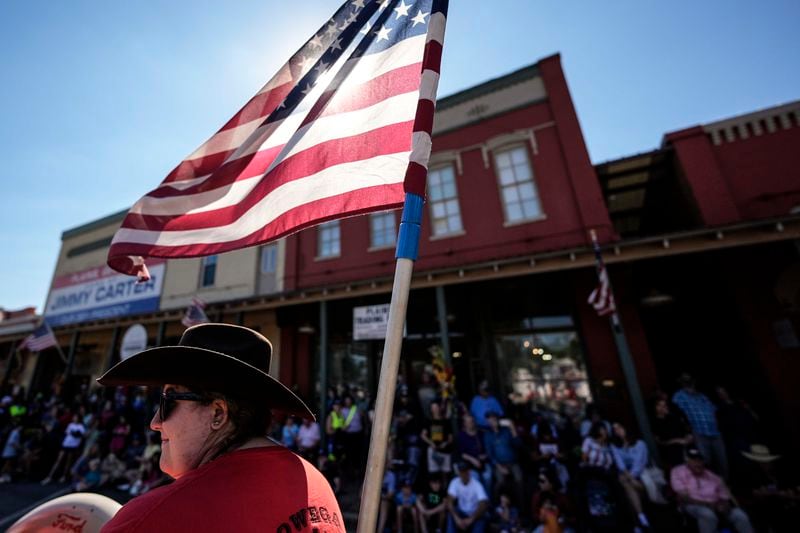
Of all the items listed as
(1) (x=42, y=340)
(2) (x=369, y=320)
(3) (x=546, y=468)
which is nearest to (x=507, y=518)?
(3) (x=546, y=468)

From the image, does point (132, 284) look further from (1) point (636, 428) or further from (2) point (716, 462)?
(2) point (716, 462)

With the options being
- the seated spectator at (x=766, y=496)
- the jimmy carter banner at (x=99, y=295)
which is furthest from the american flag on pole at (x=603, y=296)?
the jimmy carter banner at (x=99, y=295)

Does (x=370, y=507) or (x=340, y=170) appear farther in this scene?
(x=340, y=170)

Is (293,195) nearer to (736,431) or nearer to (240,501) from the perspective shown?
(240,501)

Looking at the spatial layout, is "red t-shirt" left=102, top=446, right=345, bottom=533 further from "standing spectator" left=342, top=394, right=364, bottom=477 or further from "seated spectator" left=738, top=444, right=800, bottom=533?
"standing spectator" left=342, top=394, right=364, bottom=477

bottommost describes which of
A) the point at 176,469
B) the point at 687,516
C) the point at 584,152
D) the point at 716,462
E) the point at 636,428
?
the point at 687,516

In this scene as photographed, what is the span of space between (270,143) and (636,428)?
8716 millimetres

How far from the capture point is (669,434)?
6.02 metres

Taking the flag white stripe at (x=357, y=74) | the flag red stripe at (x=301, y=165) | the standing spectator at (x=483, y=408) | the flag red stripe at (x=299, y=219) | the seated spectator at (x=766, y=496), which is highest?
the flag white stripe at (x=357, y=74)

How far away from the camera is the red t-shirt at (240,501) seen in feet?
2.84

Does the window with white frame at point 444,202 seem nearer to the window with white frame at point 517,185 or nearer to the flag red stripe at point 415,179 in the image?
the window with white frame at point 517,185

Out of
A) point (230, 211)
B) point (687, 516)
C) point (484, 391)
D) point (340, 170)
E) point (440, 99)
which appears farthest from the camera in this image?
point (440, 99)

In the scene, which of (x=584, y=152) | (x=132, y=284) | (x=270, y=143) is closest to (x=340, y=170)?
(x=270, y=143)

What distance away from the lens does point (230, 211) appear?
2.54 metres
